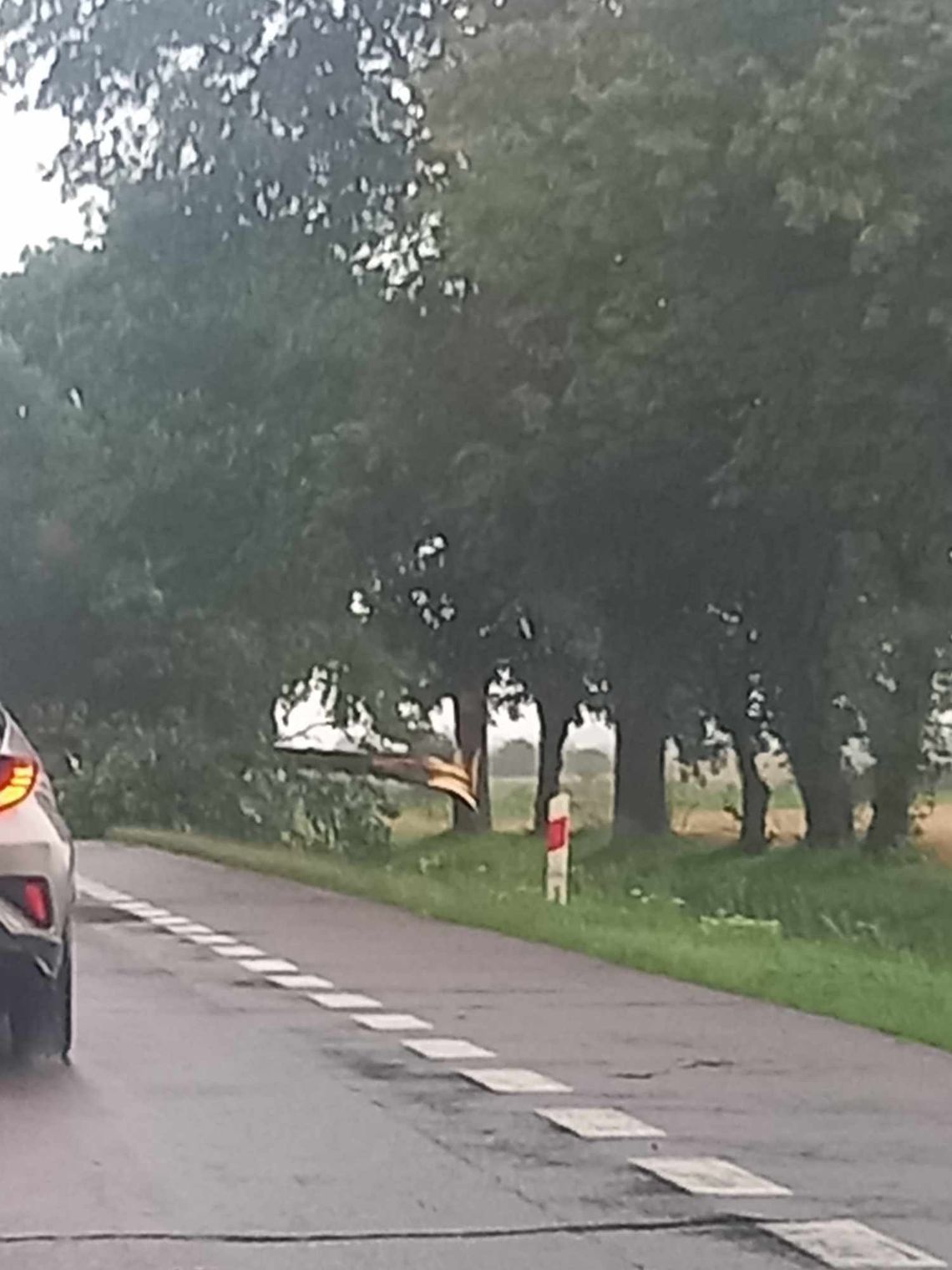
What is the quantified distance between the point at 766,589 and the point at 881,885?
3.59 m

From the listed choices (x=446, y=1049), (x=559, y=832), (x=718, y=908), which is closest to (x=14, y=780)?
(x=446, y=1049)

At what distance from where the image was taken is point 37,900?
38.4 feet

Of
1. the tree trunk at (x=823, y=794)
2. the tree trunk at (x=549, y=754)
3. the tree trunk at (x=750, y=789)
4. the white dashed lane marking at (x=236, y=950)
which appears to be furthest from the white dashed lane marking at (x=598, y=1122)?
the tree trunk at (x=549, y=754)

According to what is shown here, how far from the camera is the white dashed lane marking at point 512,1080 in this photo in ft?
38.2

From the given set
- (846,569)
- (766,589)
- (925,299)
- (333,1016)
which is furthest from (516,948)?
(766,589)

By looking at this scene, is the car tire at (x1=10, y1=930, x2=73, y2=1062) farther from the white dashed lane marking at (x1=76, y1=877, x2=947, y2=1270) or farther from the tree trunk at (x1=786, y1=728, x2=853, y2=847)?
the tree trunk at (x1=786, y1=728, x2=853, y2=847)

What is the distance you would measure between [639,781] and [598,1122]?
32.9 meters

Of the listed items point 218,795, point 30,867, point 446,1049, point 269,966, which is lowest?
point 446,1049

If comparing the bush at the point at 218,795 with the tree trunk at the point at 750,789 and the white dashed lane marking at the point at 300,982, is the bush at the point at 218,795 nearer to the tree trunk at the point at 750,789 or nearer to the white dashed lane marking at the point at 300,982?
the tree trunk at the point at 750,789

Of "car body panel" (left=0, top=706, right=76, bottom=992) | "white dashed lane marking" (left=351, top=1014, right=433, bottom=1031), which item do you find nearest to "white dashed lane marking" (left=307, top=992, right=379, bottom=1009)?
"white dashed lane marking" (left=351, top=1014, right=433, bottom=1031)

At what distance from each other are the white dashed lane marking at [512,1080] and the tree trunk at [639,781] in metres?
30.3

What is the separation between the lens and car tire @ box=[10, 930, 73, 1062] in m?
12.4

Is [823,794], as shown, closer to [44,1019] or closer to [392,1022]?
[392,1022]

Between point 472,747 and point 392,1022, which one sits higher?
point 472,747
